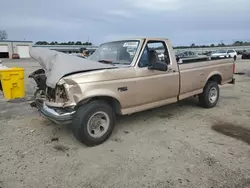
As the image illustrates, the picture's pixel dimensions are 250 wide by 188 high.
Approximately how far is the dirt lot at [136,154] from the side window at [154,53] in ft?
A: 4.76

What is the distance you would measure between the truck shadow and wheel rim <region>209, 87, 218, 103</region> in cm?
137

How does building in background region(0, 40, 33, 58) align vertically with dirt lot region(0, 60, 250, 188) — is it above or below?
above

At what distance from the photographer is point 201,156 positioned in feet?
11.8

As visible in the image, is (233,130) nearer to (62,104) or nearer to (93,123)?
(93,123)

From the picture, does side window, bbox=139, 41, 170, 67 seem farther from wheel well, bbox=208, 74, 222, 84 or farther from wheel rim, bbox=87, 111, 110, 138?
wheel well, bbox=208, 74, 222, 84

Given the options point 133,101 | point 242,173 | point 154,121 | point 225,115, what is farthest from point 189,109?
point 242,173

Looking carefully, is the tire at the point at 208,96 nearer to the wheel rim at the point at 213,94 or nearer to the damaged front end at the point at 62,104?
the wheel rim at the point at 213,94

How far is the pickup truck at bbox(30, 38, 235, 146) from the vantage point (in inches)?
146

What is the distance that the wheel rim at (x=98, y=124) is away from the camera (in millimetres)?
3926

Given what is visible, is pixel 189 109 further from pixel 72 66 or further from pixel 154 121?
pixel 72 66

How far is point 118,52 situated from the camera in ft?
16.4

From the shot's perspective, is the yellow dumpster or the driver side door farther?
the yellow dumpster

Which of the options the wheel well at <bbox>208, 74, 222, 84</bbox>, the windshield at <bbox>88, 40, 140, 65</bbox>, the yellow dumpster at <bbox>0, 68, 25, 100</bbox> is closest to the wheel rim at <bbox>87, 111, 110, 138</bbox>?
the windshield at <bbox>88, 40, 140, 65</bbox>

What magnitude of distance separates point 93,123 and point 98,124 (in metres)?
0.12
